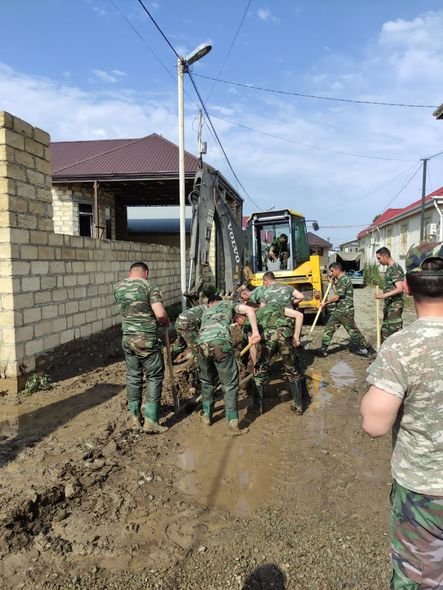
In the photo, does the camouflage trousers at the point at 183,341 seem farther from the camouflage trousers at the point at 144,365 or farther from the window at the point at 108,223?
the window at the point at 108,223

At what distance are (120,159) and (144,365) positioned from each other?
10.9m

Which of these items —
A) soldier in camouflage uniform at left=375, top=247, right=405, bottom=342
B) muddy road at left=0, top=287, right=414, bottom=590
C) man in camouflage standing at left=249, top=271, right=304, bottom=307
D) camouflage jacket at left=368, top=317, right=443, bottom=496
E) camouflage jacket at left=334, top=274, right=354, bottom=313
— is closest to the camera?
camouflage jacket at left=368, top=317, right=443, bottom=496

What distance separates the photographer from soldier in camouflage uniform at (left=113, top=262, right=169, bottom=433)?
4.53 m

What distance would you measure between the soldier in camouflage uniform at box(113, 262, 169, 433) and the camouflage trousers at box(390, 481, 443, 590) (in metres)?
3.14

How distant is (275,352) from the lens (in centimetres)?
522

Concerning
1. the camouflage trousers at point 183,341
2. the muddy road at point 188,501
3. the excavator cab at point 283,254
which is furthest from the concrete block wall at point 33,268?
the excavator cab at point 283,254

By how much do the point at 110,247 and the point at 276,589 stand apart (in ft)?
21.8

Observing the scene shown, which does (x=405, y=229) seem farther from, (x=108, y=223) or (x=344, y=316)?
(x=344, y=316)

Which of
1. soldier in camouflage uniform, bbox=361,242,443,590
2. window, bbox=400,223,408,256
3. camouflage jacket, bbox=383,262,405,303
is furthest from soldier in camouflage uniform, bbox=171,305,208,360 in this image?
window, bbox=400,223,408,256

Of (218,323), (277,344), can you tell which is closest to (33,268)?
(218,323)

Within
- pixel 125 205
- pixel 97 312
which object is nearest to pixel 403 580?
pixel 97 312

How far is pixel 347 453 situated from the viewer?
163 inches

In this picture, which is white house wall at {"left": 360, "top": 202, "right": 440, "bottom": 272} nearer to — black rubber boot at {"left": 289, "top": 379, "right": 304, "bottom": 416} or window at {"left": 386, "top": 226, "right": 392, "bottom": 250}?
window at {"left": 386, "top": 226, "right": 392, "bottom": 250}

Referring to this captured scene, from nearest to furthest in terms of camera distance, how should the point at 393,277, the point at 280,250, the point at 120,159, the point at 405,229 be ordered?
the point at 393,277, the point at 280,250, the point at 120,159, the point at 405,229
